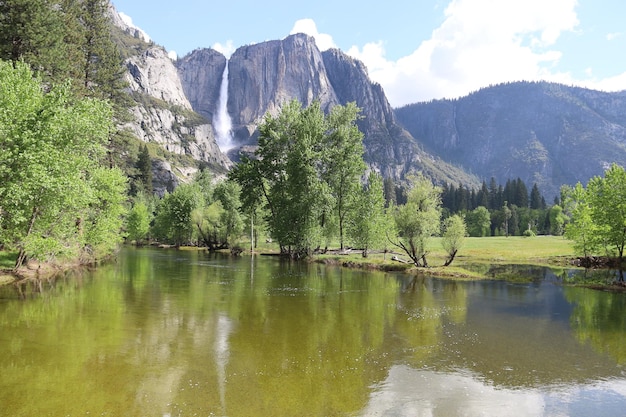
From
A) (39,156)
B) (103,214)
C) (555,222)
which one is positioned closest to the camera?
(39,156)

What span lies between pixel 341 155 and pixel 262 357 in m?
49.2

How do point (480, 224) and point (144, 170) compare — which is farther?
point (480, 224)

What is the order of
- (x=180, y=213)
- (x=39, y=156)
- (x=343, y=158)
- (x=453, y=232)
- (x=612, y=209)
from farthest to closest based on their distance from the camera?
1. (x=180, y=213)
2. (x=343, y=158)
3. (x=453, y=232)
4. (x=612, y=209)
5. (x=39, y=156)

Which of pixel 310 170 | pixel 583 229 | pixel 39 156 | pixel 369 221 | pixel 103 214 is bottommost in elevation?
pixel 583 229

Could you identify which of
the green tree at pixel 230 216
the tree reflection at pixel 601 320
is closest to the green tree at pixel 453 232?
the tree reflection at pixel 601 320

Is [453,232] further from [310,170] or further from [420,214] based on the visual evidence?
[310,170]

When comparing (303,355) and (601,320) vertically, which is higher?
(303,355)

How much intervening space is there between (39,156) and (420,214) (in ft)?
117

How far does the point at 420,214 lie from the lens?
4434cm

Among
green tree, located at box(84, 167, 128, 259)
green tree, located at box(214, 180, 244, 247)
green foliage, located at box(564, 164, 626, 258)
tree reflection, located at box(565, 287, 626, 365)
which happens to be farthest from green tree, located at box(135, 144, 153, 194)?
tree reflection, located at box(565, 287, 626, 365)

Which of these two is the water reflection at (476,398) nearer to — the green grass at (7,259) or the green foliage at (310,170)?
the green grass at (7,259)

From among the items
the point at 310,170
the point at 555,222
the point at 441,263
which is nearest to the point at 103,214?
the point at 310,170

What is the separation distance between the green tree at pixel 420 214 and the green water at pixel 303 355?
17202 mm

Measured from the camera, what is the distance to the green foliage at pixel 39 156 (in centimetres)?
2656
